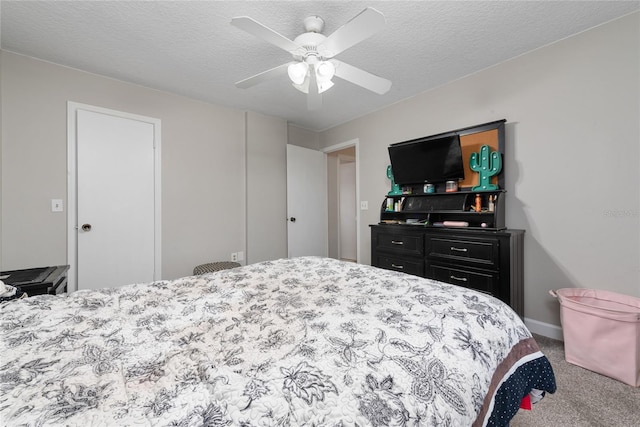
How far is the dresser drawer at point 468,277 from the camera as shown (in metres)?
2.12

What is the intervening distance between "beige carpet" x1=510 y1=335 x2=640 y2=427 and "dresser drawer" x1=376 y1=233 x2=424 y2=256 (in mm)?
1282

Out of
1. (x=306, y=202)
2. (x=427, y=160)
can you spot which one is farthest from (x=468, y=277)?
(x=306, y=202)

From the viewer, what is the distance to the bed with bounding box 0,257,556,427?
0.56 meters

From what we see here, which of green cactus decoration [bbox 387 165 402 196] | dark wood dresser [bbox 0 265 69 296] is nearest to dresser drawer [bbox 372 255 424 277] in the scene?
green cactus decoration [bbox 387 165 402 196]

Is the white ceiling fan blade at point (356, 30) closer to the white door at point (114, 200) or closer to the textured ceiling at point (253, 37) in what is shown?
the textured ceiling at point (253, 37)

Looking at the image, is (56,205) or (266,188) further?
(266,188)

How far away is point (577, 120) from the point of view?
2047 mm

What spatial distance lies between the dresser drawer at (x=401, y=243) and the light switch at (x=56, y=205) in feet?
10.2

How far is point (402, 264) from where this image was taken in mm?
2732

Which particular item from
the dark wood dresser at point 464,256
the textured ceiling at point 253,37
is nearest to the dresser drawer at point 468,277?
the dark wood dresser at point 464,256

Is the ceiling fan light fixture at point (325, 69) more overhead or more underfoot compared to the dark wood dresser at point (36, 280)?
more overhead

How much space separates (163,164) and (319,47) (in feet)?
7.32

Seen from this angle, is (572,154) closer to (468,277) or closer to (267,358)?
(468,277)

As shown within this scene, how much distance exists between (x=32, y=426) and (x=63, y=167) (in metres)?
2.78
